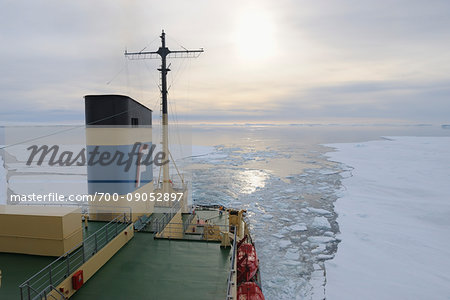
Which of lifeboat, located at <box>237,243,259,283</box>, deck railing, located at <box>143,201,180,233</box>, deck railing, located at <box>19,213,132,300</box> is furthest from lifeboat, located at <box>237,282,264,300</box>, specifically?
deck railing, located at <box>19,213,132,300</box>

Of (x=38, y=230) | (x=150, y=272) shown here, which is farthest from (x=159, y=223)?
(x=38, y=230)

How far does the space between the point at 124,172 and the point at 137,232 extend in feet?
7.09

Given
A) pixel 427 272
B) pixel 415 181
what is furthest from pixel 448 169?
pixel 427 272

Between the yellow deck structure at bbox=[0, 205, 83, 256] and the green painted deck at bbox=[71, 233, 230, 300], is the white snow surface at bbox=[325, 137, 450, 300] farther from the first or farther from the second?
the yellow deck structure at bbox=[0, 205, 83, 256]

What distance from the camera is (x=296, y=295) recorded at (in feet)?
33.4

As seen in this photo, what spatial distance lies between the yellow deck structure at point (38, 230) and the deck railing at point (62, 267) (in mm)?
281

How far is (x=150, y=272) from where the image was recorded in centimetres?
651

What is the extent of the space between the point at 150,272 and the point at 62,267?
2.00 metres

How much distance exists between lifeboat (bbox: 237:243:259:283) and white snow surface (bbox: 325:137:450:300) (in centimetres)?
332

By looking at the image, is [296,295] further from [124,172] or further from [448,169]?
[448,169]

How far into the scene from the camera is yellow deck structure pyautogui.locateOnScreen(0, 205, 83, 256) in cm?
618

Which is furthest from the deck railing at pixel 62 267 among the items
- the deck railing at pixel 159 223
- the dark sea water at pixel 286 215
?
the dark sea water at pixel 286 215

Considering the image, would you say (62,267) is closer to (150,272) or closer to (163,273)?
(150,272)

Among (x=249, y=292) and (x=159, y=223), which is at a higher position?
(x=159, y=223)
